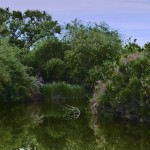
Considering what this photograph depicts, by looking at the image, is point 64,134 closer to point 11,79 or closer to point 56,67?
point 11,79

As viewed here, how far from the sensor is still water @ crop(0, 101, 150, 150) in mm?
18906

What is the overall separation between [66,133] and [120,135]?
9.40ft

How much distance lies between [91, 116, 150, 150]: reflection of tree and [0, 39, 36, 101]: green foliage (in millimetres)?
13088

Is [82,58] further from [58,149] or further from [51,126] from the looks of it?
[58,149]

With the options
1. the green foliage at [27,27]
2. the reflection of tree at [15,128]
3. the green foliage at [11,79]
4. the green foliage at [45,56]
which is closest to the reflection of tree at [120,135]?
the reflection of tree at [15,128]

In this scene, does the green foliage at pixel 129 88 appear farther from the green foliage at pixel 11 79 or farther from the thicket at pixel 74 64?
the green foliage at pixel 11 79

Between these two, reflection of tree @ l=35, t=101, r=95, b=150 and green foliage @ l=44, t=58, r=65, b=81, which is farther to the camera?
green foliage @ l=44, t=58, r=65, b=81

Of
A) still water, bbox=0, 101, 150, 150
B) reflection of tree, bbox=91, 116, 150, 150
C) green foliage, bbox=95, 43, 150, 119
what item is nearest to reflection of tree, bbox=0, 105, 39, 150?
still water, bbox=0, 101, 150, 150

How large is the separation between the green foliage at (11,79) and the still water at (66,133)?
266 inches

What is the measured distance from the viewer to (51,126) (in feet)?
83.6

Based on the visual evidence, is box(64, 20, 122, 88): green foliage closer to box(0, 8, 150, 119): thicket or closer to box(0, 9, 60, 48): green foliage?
box(0, 8, 150, 119): thicket

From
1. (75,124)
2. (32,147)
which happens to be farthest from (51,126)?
(32,147)

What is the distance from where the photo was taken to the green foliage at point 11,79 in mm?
37938

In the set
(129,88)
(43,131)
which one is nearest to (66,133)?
(43,131)
